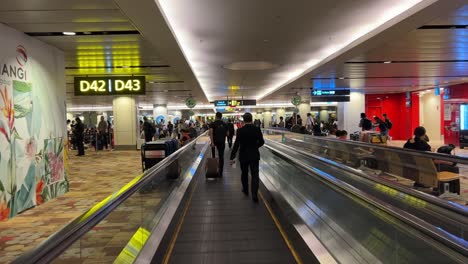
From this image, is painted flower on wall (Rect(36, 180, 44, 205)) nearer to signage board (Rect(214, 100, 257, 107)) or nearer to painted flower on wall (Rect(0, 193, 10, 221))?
painted flower on wall (Rect(0, 193, 10, 221))

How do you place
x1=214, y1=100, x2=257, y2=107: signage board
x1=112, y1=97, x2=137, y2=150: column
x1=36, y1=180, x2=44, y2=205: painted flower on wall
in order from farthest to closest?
x1=214, y1=100, x2=257, y2=107: signage board, x1=112, y1=97, x2=137, y2=150: column, x1=36, y1=180, x2=44, y2=205: painted flower on wall

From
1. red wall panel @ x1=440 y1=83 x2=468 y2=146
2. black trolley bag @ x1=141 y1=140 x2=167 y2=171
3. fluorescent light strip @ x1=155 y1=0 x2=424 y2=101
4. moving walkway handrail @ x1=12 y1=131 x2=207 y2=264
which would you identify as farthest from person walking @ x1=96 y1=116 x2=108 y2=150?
moving walkway handrail @ x1=12 y1=131 x2=207 y2=264

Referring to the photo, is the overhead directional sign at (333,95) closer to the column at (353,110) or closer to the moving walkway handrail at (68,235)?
the column at (353,110)

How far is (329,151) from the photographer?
12492 millimetres

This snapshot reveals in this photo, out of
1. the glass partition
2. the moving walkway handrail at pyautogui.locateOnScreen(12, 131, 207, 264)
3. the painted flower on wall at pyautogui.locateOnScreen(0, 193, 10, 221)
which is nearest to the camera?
the moving walkway handrail at pyautogui.locateOnScreen(12, 131, 207, 264)

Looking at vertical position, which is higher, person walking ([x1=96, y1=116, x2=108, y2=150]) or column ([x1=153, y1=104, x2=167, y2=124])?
column ([x1=153, y1=104, x2=167, y2=124])

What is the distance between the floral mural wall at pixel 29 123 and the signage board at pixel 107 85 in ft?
3.49

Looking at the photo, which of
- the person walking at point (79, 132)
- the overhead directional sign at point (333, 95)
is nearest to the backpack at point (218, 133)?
the person walking at point (79, 132)

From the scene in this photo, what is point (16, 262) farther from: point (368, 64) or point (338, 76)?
point (338, 76)

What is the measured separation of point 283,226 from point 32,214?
16.8 feet

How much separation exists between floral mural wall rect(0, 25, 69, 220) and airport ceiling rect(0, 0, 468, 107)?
1.56 ft

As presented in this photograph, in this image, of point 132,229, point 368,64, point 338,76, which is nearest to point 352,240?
point 132,229

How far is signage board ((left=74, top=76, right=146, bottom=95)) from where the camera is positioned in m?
10.8

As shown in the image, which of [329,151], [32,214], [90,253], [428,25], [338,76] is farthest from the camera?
[338,76]
